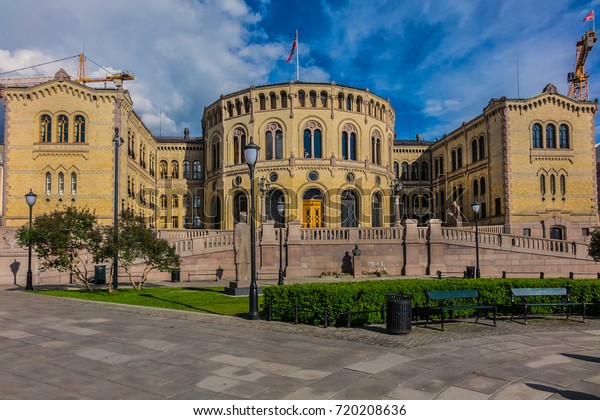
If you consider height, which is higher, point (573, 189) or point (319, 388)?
point (573, 189)

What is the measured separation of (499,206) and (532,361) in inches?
1521

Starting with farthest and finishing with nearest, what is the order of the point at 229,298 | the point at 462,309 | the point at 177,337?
1. the point at 229,298
2. the point at 462,309
3. the point at 177,337

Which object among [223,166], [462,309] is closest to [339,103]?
[223,166]

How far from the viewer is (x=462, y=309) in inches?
517

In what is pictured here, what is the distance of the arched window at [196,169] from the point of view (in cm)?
5866

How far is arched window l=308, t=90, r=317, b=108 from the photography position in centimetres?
4503

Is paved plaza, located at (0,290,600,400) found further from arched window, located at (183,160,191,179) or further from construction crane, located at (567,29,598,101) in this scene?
construction crane, located at (567,29,598,101)

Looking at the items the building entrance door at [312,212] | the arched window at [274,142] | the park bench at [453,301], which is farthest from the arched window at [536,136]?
the park bench at [453,301]

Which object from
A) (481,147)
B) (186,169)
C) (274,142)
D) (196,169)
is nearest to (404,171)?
(481,147)

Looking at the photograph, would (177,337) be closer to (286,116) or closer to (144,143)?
(286,116)

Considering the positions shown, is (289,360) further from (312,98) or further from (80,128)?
(312,98)

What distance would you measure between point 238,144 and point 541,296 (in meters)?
37.1

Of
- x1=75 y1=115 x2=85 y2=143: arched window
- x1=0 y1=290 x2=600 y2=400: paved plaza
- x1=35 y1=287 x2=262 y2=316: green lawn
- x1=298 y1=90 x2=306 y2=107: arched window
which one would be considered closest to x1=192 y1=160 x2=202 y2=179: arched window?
x1=298 y1=90 x2=306 y2=107: arched window
